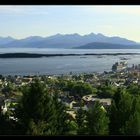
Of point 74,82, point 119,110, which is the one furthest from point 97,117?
point 74,82

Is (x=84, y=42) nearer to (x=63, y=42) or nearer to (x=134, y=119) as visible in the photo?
(x=63, y=42)

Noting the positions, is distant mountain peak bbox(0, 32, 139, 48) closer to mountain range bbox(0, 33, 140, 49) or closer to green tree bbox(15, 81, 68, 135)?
mountain range bbox(0, 33, 140, 49)

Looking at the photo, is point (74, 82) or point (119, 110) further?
point (119, 110)

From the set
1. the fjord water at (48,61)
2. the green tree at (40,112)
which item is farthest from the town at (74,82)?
the green tree at (40,112)

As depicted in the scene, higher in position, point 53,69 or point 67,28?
point 67,28

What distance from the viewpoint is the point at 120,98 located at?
17.9 ft

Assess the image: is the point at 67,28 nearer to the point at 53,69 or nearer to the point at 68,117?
the point at 53,69

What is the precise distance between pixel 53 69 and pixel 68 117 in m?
0.94

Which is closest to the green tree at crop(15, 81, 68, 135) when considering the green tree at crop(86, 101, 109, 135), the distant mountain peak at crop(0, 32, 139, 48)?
the green tree at crop(86, 101, 109, 135)

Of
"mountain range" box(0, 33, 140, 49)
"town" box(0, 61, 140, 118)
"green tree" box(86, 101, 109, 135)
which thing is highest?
"mountain range" box(0, 33, 140, 49)

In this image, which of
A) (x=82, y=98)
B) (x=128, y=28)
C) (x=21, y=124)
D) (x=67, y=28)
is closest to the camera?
(x=128, y=28)

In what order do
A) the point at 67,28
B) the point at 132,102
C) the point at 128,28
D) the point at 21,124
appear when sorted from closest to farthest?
the point at 128,28 < the point at 21,124 < the point at 67,28 < the point at 132,102

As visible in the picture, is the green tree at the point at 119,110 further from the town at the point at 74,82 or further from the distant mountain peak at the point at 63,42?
the distant mountain peak at the point at 63,42
